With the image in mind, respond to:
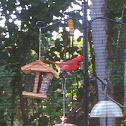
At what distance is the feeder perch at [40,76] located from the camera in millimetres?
1626

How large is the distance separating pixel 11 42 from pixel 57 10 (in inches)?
17.9

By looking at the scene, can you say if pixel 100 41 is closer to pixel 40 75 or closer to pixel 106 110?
pixel 40 75

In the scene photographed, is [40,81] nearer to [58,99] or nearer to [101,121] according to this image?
[58,99]

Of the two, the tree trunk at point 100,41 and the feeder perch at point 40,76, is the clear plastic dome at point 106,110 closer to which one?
the feeder perch at point 40,76

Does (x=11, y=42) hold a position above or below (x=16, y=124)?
above

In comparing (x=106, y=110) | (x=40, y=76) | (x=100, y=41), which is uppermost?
(x=100, y=41)

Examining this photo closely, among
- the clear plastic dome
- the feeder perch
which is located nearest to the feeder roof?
the feeder perch

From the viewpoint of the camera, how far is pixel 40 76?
1.73 m

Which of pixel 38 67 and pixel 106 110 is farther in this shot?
pixel 38 67

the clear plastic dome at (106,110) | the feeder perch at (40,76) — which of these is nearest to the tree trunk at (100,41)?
the feeder perch at (40,76)

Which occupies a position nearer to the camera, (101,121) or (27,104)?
(101,121)

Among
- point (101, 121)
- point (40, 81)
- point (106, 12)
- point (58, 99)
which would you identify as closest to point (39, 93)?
point (40, 81)

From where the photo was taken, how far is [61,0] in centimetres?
232

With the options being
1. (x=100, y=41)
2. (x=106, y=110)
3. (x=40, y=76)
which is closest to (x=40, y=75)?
(x=40, y=76)
